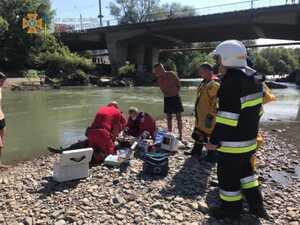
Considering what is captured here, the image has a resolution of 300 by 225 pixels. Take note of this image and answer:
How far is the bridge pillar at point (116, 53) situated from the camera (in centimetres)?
5437

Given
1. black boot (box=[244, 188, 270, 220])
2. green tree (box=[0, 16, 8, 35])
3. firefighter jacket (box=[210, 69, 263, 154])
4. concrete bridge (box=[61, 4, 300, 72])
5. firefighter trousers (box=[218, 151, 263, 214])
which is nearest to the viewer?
firefighter jacket (box=[210, 69, 263, 154])

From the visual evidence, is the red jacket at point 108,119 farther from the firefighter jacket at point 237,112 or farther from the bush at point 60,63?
the bush at point 60,63

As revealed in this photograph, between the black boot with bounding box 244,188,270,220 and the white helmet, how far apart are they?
1502 millimetres

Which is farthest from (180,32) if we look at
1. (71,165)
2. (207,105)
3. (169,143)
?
(71,165)

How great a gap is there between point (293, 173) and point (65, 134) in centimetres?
704

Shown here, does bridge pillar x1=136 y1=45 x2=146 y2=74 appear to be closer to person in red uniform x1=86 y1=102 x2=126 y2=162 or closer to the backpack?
person in red uniform x1=86 y1=102 x2=126 y2=162

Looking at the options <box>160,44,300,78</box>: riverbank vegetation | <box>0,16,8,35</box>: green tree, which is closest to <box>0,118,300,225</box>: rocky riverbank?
<box>0,16,8,35</box>: green tree

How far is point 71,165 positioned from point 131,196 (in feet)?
3.69

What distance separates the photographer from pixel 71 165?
21.3ft

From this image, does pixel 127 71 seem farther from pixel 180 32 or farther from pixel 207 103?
pixel 207 103

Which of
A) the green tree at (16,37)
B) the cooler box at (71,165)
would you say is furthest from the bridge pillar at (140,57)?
the cooler box at (71,165)

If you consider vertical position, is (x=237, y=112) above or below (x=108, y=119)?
above

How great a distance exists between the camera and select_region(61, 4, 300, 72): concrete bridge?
39125 millimetres

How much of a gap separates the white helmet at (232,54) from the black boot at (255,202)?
4.93 ft
